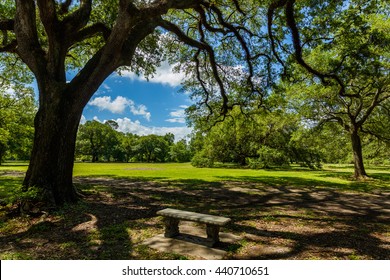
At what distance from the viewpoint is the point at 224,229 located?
7.21 meters

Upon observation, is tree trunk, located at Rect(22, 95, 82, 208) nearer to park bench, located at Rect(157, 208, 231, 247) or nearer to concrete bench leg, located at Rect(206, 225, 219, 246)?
park bench, located at Rect(157, 208, 231, 247)

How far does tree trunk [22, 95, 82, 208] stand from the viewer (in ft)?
29.7

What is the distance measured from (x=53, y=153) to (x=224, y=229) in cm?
605

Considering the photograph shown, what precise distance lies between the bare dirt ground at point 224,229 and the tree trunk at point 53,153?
2.39ft

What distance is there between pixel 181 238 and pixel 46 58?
8.22 meters

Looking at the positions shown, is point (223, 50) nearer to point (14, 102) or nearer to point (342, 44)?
point (342, 44)

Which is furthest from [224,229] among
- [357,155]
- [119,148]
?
[119,148]

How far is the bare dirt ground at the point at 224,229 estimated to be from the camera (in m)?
5.55

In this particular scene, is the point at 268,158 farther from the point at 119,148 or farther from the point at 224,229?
the point at 119,148

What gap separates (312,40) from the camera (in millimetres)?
12273

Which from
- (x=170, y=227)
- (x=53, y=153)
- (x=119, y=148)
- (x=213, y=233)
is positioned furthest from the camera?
(x=119, y=148)

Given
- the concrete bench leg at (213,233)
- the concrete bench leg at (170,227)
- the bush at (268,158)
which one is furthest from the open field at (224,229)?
the bush at (268,158)

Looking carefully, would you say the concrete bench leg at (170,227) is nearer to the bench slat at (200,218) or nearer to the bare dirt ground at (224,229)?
the bench slat at (200,218)
